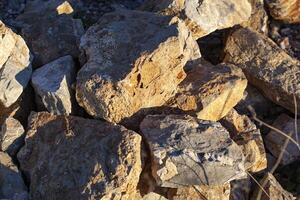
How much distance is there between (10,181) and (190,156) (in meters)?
1.40

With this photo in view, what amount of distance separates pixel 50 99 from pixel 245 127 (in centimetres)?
171

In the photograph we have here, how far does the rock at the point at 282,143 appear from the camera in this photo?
5.24 metres

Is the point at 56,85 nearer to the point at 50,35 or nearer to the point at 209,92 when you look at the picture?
the point at 50,35

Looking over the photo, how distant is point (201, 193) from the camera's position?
431 centimetres

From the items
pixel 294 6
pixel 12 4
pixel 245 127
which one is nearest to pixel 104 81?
pixel 245 127

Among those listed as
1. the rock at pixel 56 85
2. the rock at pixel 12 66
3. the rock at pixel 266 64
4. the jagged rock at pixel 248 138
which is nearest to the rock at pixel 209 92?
the jagged rock at pixel 248 138

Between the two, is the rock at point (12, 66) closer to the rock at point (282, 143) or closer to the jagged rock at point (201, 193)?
Result: the jagged rock at point (201, 193)

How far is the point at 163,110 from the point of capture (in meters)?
4.60

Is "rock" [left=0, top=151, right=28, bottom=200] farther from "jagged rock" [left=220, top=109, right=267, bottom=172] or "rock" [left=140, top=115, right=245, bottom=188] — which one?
"jagged rock" [left=220, top=109, right=267, bottom=172]

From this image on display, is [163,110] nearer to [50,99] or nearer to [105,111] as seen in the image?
[105,111]

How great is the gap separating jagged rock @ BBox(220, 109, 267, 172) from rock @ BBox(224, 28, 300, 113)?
0.44 m

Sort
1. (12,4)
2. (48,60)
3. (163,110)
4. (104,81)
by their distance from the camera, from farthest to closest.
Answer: (12,4), (48,60), (163,110), (104,81)

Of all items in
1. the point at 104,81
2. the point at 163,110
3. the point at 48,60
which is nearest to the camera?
the point at 104,81

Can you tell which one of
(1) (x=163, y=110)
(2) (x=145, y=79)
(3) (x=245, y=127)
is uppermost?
(2) (x=145, y=79)
